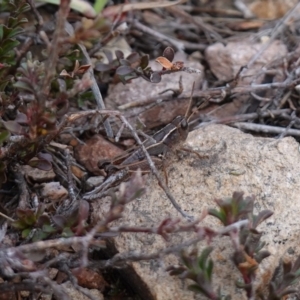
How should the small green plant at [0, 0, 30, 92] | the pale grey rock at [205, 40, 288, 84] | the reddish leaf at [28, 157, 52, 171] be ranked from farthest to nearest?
the pale grey rock at [205, 40, 288, 84], the small green plant at [0, 0, 30, 92], the reddish leaf at [28, 157, 52, 171]

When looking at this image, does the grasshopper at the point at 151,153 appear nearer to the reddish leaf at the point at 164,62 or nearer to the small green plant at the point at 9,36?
the reddish leaf at the point at 164,62

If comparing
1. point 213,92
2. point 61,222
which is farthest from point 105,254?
point 213,92

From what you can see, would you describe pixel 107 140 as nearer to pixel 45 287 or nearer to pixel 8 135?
pixel 8 135

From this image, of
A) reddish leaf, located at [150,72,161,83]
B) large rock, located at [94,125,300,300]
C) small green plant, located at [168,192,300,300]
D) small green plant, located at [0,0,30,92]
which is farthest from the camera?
reddish leaf, located at [150,72,161,83]

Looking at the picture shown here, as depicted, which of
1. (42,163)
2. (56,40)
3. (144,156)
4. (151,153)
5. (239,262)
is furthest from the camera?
(151,153)

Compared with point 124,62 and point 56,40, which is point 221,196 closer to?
point 124,62

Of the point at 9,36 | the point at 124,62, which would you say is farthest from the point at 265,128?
the point at 9,36

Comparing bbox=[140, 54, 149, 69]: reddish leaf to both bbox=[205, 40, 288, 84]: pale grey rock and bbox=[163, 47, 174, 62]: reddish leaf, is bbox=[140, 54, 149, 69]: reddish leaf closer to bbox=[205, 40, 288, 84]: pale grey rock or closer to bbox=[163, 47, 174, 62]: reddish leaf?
bbox=[163, 47, 174, 62]: reddish leaf

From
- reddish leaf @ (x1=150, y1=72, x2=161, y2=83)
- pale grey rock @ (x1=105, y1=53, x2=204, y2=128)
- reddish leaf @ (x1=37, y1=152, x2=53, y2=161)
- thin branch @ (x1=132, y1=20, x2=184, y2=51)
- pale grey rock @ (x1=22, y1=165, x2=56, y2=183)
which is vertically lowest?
pale grey rock @ (x1=22, y1=165, x2=56, y2=183)

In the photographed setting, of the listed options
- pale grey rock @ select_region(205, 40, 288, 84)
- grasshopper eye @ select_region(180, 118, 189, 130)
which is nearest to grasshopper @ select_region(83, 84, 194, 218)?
grasshopper eye @ select_region(180, 118, 189, 130)
